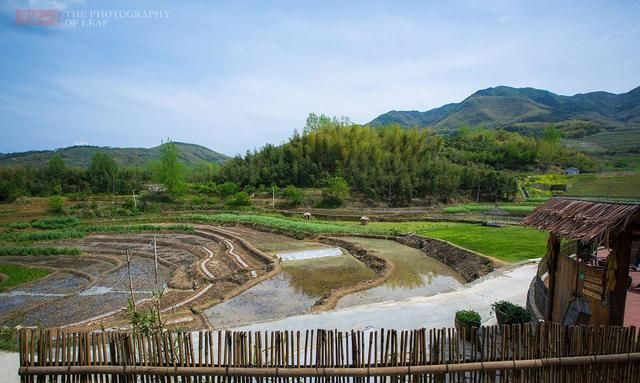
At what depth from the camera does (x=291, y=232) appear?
29.0 metres

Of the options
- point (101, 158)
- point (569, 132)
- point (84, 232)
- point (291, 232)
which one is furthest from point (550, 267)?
point (569, 132)

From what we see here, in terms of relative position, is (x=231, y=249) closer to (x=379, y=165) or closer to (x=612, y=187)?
(x=612, y=187)

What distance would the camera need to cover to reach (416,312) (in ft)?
32.7

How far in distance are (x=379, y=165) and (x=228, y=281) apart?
1475 inches

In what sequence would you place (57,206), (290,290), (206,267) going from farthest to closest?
(57,206), (206,267), (290,290)

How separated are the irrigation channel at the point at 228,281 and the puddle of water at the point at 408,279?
45 mm

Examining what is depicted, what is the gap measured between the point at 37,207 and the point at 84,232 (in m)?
21.6

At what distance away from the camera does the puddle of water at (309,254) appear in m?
20.7

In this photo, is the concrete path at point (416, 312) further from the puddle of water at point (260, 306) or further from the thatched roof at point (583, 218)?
the thatched roof at point (583, 218)

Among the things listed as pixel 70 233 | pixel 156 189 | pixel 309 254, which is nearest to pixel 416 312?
pixel 309 254

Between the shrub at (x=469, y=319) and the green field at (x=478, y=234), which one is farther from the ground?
the shrub at (x=469, y=319)

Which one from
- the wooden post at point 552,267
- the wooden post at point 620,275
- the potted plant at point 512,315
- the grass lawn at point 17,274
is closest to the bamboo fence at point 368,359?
the wooden post at point 620,275

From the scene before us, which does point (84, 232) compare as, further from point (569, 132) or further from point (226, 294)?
point (569, 132)

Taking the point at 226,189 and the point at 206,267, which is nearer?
the point at 206,267
